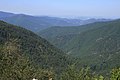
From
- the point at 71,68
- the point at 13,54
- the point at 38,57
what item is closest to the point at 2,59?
the point at 13,54

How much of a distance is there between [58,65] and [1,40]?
4452 cm

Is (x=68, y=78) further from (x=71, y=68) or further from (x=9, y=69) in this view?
(x=9, y=69)

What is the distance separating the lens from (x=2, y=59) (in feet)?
186

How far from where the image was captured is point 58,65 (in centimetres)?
19138

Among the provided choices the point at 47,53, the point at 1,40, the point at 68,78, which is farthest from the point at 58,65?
the point at 68,78

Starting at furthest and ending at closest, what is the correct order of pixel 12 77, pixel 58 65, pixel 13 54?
pixel 58 65
pixel 13 54
pixel 12 77

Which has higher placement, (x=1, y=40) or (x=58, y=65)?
(x=1, y=40)

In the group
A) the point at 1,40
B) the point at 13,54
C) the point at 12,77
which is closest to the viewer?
the point at 12,77

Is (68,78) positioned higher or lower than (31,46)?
higher

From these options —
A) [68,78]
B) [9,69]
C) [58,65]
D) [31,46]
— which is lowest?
[58,65]

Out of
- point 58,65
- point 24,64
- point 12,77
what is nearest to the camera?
point 12,77

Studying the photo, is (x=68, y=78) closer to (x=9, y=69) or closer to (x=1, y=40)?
(x=9, y=69)

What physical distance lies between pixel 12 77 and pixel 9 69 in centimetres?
331

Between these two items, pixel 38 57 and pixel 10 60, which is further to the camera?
pixel 38 57
